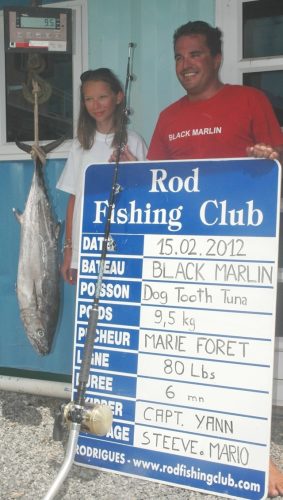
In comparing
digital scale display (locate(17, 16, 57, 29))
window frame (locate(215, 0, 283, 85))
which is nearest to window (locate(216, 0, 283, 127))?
window frame (locate(215, 0, 283, 85))

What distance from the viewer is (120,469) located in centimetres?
228

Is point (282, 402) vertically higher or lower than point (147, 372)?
lower

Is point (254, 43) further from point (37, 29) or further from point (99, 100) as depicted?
point (37, 29)

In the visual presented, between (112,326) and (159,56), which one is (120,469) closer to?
(112,326)

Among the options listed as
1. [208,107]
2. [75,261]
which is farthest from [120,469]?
[208,107]

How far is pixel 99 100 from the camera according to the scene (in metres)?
2.78

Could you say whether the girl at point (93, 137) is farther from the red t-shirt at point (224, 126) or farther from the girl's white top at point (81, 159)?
the red t-shirt at point (224, 126)

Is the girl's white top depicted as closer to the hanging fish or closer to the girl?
the girl

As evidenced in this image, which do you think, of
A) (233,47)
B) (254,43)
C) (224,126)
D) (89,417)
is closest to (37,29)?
(233,47)

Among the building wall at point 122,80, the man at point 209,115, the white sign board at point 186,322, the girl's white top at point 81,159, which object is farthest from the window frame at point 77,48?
the white sign board at point 186,322

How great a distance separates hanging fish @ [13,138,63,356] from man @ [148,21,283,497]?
2.41ft

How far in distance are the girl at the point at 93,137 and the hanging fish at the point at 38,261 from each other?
4.5 inches

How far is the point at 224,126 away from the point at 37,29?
1.51m

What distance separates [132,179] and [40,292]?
3.23 feet
